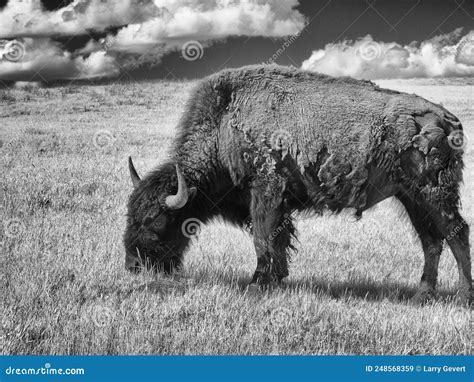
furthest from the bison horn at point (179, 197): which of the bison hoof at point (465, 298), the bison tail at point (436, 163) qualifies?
the bison hoof at point (465, 298)

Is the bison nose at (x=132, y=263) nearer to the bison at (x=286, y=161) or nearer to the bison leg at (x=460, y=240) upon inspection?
the bison at (x=286, y=161)

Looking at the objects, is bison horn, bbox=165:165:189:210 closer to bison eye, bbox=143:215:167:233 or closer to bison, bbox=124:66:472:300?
bison, bbox=124:66:472:300

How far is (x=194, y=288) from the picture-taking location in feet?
17.6

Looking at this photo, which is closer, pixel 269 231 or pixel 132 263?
pixel 132 263

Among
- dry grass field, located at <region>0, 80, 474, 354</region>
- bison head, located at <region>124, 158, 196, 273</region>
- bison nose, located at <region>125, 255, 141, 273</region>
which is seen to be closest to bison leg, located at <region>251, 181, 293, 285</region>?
dry grass field, located at <region>0, 80, 474, 354</region>

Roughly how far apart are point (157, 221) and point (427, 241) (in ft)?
10.6

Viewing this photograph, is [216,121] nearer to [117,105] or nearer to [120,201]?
[120,201]

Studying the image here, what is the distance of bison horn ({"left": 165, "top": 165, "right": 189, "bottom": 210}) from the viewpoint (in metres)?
5.65

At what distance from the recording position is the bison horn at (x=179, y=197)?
5.65 m

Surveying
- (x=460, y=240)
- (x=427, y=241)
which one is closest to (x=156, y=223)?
(x=427, y=241)

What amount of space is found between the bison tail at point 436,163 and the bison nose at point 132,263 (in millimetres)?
3064

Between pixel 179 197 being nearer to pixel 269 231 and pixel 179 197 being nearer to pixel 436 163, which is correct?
pixel 269 231

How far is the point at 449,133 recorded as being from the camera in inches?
247

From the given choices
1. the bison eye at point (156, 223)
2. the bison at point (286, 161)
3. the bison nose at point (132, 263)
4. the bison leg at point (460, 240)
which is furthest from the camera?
the bison leg at point (460, 240)
